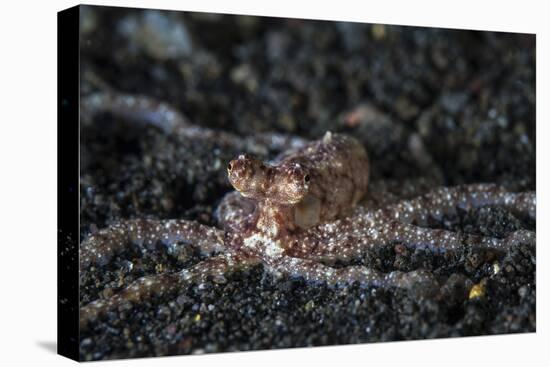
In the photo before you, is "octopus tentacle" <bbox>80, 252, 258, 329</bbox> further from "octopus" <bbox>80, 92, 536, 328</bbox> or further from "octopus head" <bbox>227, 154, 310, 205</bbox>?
"octopus head" <bbox>227, 154, 310, 205</bbox>

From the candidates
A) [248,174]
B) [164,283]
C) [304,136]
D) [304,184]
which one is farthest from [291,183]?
[304,136]

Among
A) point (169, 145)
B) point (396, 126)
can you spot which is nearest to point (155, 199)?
point (169, 145)

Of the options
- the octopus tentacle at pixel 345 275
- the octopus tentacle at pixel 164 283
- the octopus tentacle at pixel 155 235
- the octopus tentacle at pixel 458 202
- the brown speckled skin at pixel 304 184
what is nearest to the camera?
the octopus tentacle at pixel 164 283

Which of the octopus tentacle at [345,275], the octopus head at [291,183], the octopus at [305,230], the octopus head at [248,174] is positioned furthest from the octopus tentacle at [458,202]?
the octopus head at [248,174]

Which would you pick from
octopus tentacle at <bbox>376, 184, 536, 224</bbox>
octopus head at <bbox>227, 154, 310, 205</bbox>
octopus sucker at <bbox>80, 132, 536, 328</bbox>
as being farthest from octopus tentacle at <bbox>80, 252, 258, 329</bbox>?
octopus tentacle at <bbox>376, 184, 536, 224</bbox>

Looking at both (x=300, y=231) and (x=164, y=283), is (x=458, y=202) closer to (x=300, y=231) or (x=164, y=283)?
Answer: (x=300, y=231)

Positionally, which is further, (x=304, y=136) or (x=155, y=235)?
(x=304, y=136)

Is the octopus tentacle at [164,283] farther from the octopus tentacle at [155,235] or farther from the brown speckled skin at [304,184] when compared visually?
the brown speckled skin at [304,184]
